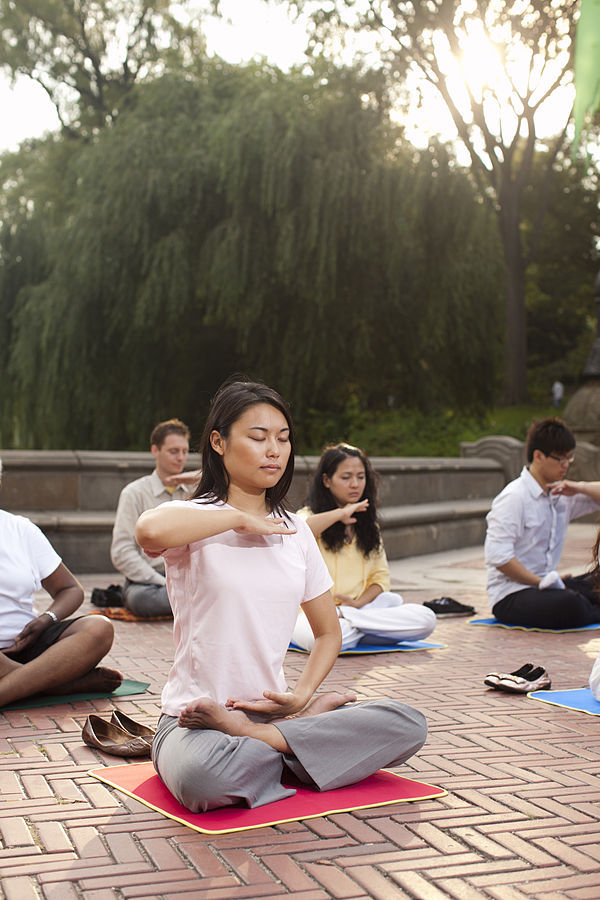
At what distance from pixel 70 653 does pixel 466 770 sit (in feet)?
6.97

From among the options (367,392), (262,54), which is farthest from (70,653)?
(262,54)

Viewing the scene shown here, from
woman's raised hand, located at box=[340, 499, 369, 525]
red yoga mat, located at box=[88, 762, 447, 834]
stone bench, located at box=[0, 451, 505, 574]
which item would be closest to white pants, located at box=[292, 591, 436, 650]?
woman's raised hand, located at box=[340, 499, 369, 525]

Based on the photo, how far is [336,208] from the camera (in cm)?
1667

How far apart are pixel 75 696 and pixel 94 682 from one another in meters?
0.12

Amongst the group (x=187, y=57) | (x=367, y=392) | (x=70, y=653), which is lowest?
(x=70, y=653)

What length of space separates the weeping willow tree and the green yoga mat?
11627 millimetres

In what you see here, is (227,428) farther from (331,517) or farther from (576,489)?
(576,489)

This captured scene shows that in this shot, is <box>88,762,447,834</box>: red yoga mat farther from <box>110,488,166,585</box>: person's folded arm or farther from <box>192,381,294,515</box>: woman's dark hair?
<box>110,488,166,585</box>: person's folded arm

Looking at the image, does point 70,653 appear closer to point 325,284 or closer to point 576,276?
point 325,284

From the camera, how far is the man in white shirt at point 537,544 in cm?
738

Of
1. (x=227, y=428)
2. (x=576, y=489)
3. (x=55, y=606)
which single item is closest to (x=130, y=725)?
(x=55, y=606)

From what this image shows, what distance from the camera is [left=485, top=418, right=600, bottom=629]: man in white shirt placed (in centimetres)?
738

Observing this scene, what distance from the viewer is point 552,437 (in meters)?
7.27

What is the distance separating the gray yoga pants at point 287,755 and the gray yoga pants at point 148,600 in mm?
4199
